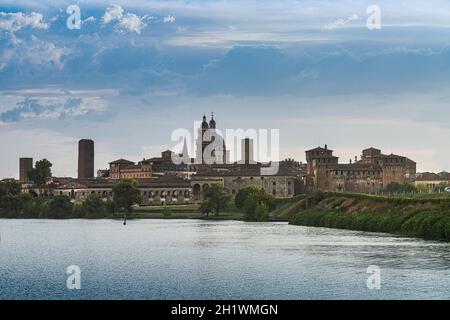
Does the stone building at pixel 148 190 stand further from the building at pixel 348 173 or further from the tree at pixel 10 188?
the building at pixel 348 173

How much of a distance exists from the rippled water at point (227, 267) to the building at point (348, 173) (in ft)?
294

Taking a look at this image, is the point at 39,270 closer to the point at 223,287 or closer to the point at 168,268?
the point at 168,268

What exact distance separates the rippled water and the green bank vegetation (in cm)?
239

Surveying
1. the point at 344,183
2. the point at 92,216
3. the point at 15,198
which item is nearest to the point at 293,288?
the point at 92,216

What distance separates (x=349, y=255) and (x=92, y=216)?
7658 centimetres

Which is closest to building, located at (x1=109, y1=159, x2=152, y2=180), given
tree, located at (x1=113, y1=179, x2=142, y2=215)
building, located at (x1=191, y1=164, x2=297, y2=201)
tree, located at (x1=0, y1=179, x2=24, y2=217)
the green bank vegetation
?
building, located at (x1=191, y1=164, x2=297, y2=201)

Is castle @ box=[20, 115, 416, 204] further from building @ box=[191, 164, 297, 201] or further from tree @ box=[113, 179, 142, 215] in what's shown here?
tree @ box=[113, 179, 142, 215]

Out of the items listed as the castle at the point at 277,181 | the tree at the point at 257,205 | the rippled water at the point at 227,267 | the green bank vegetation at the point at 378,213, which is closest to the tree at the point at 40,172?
the castle at the point at 277,181

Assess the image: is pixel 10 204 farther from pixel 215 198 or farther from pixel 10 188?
pixel 215 198

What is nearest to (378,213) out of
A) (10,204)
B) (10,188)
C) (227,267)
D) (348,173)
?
(227,267)

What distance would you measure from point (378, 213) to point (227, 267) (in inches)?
1360

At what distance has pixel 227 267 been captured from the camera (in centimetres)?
4616

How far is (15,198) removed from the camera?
134m

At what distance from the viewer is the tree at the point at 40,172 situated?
16825cm
